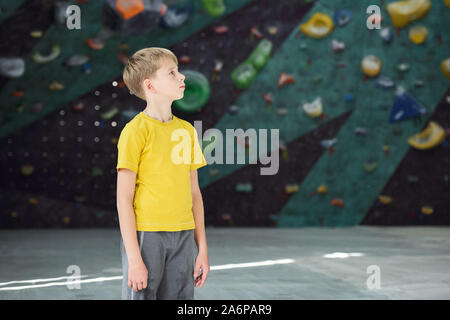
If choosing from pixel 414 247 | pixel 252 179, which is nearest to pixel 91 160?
pixel 252 179

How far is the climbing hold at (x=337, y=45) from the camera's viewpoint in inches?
206

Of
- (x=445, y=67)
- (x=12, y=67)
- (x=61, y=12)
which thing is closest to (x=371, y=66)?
(x=445, y=67)

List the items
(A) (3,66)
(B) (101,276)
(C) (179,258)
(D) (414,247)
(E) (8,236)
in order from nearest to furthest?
(C) (179,258) → (B) (101,276) → (D) (414,247) → (E) (8,236) → (A) (3,66)

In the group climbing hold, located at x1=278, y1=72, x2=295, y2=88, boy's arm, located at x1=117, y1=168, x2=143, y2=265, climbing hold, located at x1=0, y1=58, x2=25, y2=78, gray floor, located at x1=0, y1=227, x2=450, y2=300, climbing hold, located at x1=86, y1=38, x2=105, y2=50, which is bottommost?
gray floor, located at x1=0, y1=227, x2=450, y2=300

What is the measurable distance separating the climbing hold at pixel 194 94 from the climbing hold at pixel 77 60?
32.2 inches

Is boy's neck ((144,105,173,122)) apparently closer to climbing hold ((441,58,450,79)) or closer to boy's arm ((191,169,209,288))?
boy's arm ((191,169,209,288))

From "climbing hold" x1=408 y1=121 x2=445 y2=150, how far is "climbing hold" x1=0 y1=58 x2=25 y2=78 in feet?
10.9

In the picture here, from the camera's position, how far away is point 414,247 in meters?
4.16

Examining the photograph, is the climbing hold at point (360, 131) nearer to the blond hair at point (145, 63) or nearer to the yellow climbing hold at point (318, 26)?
the yellow climbing hold at point (318, 26)

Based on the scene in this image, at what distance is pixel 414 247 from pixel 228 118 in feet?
6.17

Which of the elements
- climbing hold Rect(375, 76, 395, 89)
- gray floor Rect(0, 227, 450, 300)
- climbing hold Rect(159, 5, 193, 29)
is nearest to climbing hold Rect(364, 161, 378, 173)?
gray floor Rect(0, 227, 450, 300)

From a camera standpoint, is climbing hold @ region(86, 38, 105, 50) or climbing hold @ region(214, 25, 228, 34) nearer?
climbing hold @ region(86, 38, 105, 50)

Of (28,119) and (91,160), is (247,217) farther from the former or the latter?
(28,119)

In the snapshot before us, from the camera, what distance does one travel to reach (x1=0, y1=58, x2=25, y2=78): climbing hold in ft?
16.0
